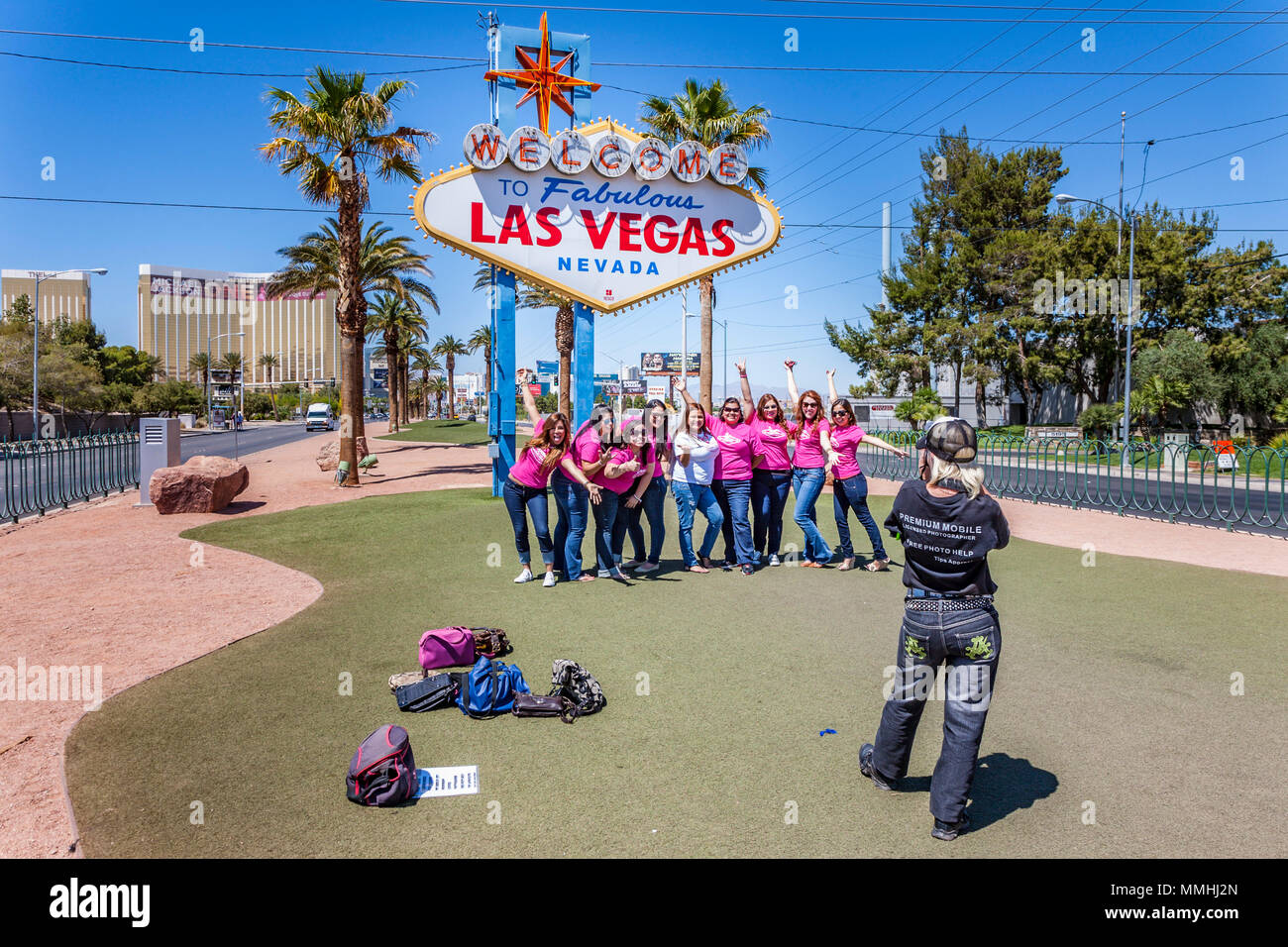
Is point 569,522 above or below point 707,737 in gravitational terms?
above

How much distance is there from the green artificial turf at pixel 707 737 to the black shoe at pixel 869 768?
9cm

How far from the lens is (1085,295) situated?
40219 millimetres

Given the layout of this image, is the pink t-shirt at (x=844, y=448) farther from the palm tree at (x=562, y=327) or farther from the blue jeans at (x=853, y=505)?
the palm tree at (x=562, y=327)

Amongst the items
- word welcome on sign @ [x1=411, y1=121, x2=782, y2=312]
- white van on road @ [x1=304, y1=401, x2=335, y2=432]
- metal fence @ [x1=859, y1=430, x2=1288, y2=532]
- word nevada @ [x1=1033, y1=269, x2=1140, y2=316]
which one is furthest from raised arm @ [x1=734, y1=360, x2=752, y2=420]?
white van on road @ [x1=304, y1=401, x2=335, y2=432]

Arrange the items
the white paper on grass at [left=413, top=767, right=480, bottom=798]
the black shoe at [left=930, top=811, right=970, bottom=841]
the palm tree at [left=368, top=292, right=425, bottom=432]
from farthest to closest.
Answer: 1. the palm tree at [left=368, top=292, right=425, bottom=432]
2. the white paper on grass at [left=413, top=767, right=480, bottom=798]
3. the black shoe at [left=930, top=811, right=970, bottom=841]

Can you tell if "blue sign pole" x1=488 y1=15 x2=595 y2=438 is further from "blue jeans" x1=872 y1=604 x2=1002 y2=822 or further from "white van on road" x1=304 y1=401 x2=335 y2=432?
"white van on road" x1=304 y1=401 x2=335 y2=432

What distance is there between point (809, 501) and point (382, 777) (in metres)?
6.11

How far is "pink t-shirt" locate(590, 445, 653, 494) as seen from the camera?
26.2 ft

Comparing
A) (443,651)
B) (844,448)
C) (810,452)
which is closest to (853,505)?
(844,448)

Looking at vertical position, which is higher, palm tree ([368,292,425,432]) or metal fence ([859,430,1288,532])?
palm tree ([368,292,425,432])

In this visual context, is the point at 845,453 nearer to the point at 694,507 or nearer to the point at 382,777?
the point at 694,507

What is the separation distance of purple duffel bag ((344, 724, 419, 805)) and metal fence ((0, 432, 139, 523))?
12461mm

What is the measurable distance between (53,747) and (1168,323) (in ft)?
151
